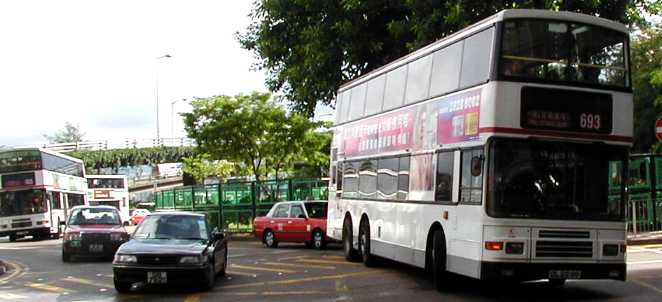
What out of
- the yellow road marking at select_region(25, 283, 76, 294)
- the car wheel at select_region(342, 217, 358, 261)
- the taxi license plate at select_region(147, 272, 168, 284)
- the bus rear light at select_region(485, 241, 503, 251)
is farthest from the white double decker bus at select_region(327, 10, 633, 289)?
the yellow road marking at select_region(25, 283, 76, 294)

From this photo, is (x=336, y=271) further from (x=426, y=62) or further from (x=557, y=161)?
(x=557, y=161)

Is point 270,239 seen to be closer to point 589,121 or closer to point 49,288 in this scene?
point 49,288

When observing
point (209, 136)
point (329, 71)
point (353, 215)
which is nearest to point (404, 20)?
point (329, 71)

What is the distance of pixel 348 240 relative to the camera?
1877 centimetres

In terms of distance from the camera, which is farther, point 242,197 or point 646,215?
point 242,197

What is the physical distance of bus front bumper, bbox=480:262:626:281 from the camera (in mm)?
11070

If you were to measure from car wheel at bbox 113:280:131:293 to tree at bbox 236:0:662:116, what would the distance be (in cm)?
871

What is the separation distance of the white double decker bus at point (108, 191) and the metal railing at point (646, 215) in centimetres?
4554

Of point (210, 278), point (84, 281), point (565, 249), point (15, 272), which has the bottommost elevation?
point (15, 272)

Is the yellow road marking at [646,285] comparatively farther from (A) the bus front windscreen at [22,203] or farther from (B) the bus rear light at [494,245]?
(A) the bus front windscreen at [22,203]

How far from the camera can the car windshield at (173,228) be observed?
14.5 meters

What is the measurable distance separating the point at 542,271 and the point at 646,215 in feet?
39.7

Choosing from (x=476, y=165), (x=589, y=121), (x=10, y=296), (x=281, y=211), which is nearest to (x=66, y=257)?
(x=281, y=211)

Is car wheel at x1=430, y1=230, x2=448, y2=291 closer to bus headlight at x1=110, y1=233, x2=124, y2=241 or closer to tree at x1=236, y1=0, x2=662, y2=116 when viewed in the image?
tree at x1=236, y1=0, x2=662, y2=116
